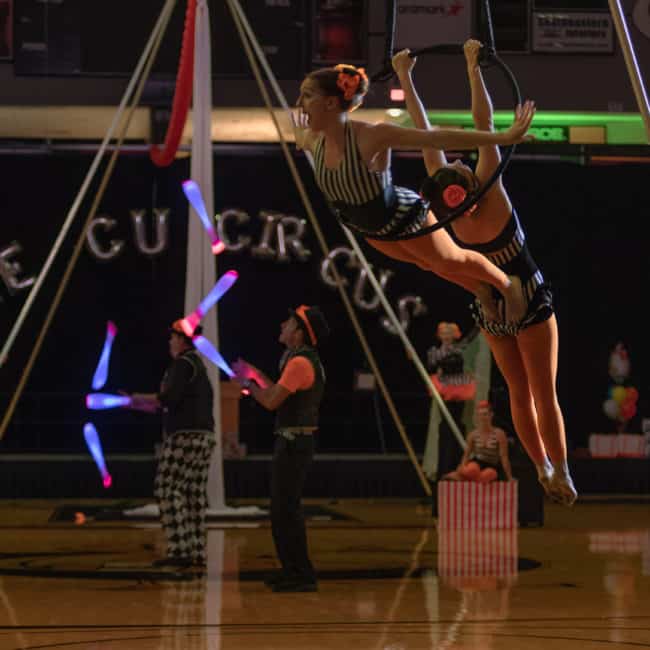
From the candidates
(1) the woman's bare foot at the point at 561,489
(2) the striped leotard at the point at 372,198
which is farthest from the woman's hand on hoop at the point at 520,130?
(1) the woman's bare foot at the point at 561,489

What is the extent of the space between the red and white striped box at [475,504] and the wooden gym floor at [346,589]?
0.19 metres

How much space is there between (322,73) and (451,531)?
27.1 ft

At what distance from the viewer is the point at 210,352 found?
27.0 ft

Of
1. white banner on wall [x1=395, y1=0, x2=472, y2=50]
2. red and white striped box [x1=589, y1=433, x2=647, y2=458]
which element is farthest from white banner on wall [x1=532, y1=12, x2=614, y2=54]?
red and white striped box [x1=589, y1=433, x2=647, y2=458]

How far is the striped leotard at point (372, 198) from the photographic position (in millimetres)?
3875

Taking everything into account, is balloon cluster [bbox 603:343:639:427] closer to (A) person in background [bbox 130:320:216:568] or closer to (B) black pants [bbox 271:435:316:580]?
(A) person in background [bbox 130:320:216:568]

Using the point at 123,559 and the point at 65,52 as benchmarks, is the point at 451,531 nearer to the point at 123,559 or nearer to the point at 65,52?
the point at 123,559

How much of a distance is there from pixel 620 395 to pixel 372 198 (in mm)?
12450

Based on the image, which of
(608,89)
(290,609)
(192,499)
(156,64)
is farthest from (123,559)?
(608,89)

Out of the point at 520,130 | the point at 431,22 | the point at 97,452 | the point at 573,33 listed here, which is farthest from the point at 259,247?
the point at 520,130

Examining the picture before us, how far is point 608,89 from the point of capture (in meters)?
15.3

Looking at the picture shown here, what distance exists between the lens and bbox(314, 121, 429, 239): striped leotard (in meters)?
3.88

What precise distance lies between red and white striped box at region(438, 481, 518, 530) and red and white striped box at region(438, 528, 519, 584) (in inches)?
3.9

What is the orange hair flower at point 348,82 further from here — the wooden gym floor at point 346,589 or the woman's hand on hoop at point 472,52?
the wooden gym floor at point 346,589
